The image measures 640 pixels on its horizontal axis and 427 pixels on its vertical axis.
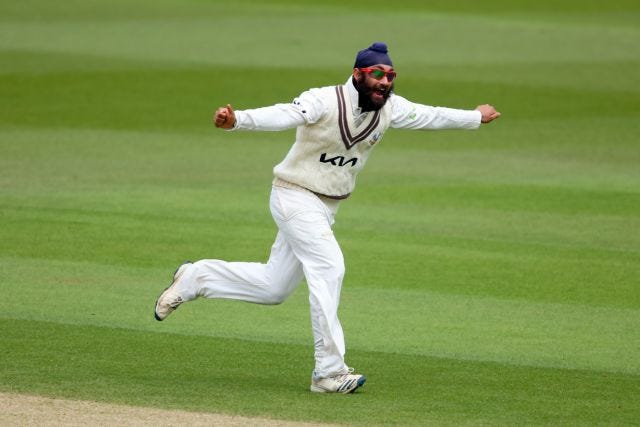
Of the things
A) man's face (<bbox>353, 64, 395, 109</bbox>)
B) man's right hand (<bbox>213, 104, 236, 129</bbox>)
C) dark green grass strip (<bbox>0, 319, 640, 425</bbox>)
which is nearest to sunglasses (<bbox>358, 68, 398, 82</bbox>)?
man's face (<bbox>353, 64, 395, 109</bbox>)

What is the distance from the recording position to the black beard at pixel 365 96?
28.0 feet

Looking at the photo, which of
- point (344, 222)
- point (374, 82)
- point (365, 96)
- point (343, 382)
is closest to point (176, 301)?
point (343, 382)

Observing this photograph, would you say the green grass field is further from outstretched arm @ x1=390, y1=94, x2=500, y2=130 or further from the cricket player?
outstretched arm @ x1=390, y1=94, x2=500, y2=130

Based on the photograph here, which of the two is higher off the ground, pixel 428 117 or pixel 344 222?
pixel 428 117

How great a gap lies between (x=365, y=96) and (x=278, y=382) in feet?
6.06

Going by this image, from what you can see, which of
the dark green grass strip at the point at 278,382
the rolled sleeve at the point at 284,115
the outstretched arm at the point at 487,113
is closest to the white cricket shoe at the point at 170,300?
the dark green grass strip at the point at 278,382

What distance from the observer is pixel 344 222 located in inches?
585

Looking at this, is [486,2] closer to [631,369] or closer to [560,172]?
[560,172]

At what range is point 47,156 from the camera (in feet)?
61.0

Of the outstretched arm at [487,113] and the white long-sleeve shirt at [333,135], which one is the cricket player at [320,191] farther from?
the outstretched arm at [487,113]

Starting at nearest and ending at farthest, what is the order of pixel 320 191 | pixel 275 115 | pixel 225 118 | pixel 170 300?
pixel 225 118 → pixel 275 115 → pixel 320 191 → pixel 170 300

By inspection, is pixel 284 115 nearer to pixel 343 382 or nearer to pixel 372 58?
pixel 372 58

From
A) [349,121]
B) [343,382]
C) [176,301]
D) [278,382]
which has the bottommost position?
[278,382]

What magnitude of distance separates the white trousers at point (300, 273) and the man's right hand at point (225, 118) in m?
0.90
